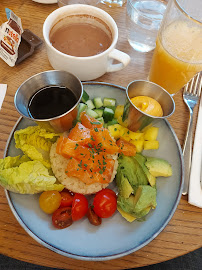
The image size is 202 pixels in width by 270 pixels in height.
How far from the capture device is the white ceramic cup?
1.25 meters

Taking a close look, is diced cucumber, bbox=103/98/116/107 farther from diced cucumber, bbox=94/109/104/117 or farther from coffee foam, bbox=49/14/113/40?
coffee foam, bbox=49/14/113/40

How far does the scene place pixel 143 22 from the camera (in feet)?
4.58

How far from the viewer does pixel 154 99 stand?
4.04 feet

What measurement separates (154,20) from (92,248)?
3.98 ft

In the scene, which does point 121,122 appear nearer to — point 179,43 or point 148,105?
point 148,105

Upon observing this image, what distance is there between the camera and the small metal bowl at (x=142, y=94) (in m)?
1.14

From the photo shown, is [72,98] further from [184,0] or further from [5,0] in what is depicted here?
[5,0]

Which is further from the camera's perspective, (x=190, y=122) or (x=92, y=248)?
(x=190, y=122)

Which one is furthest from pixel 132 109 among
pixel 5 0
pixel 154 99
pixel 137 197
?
pixel 5 0

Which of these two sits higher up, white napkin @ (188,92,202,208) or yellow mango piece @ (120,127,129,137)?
yellow mango piece @ (120,127,129,137)

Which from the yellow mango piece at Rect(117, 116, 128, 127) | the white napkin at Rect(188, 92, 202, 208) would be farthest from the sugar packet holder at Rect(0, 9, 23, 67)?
the white napkin at Rect(188, 92, 202, 208)

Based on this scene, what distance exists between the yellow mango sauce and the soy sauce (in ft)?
1.03

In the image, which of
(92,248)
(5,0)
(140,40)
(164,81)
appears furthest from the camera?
(5,0)

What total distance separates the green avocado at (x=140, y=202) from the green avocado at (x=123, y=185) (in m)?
0.02
